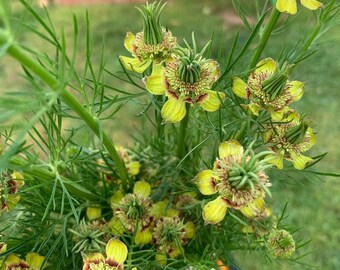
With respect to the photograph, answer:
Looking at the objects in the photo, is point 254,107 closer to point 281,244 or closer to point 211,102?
point 211,102

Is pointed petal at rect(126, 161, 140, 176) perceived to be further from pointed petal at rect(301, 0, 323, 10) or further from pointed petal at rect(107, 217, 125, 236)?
pointed petal at rect(301, 0, 323, 10)

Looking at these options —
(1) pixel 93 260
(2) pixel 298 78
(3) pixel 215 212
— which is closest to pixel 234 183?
(3) pixel 215 212

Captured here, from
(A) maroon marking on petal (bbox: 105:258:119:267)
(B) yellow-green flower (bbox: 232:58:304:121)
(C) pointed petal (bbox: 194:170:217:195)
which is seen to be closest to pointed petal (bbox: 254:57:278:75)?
(B) yellow-green flower (bbox: 232:58:304:121)

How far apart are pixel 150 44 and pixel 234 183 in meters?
0.15

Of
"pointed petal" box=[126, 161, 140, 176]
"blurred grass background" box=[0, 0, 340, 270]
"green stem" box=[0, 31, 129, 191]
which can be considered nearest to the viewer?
"green stem" box=[0, 31, 129, 191]

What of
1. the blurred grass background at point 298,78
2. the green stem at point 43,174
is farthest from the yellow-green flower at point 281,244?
the green stem at point 43,174

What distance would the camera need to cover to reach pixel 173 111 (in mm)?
394

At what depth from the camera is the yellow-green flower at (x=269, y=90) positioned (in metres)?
0.39

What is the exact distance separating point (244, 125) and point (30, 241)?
0.24m

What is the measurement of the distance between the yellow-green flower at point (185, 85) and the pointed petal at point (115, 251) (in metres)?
0.11

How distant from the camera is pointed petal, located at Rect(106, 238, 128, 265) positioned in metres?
0.39

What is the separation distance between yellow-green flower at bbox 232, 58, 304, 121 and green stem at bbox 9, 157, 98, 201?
0.18m

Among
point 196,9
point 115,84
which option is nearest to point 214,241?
point 115,84

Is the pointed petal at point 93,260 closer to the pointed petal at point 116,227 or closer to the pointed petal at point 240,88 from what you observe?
the pointed petal at point 116,227
